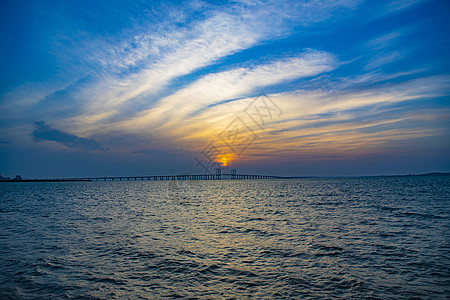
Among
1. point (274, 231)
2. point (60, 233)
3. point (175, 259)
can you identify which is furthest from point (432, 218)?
point (60, 233)

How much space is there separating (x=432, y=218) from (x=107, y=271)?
32500mm

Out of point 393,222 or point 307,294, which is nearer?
point 307,294

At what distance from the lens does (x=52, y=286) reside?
11.2 metres

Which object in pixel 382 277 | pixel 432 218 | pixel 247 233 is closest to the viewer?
pixel 382 277

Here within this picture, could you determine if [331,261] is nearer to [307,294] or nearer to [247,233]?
[307,294]

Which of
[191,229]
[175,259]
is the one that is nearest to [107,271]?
[175,259]

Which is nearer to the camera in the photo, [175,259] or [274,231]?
[175,259]

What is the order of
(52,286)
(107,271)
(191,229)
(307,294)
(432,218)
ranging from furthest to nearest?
(432,218), (191,229), (107,271), (52,286), (307,294)

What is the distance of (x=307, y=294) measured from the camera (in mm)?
10320

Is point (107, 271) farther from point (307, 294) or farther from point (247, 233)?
point (247, 233)

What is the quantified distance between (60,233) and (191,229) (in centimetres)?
1108

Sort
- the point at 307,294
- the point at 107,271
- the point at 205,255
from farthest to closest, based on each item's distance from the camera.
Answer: the point at 205,255 → the point at 107,271 → the point at 307,294

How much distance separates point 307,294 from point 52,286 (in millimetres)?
10598

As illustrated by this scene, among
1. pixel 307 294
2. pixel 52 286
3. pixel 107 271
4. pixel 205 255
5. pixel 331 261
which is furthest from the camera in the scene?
pixel 205 255
